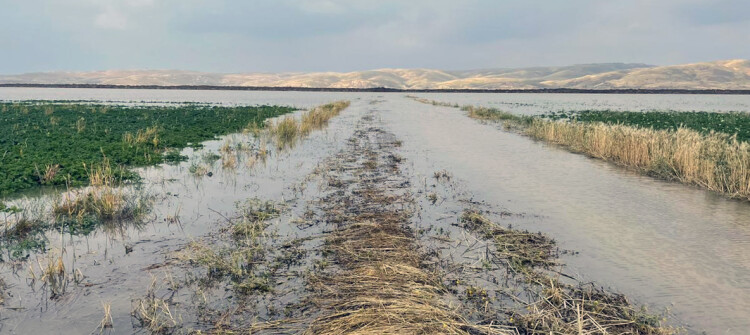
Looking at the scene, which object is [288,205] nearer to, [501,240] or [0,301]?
[501,240]

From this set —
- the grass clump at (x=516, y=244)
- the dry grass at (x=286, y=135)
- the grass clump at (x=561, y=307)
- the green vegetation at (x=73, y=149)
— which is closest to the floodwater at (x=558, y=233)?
the grass clump at (x=516, y=244)

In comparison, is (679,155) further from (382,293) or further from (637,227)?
(382,293)

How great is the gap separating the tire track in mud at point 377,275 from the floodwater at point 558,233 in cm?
226

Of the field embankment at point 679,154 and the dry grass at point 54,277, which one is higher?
the field embankment at point 679,154

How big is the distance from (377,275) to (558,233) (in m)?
4.75

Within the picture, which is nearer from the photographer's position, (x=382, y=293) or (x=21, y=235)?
(x=382, y=293)

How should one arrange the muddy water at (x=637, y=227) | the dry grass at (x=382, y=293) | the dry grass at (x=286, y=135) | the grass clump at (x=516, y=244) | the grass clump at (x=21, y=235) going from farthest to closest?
the dry grass at (x=286, y=135)
the grass clump at (x=21, y=235)
the grass clump at (x=516, y=244)
the muddy water at (x=637, y=227)
the dry grass at (x=382, y=293)

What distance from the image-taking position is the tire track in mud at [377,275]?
5383 mm

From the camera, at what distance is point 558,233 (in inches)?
380

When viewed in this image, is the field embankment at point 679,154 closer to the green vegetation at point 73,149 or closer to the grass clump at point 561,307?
the grass clump at point 561,307

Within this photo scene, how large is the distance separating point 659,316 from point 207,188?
38.2 feet

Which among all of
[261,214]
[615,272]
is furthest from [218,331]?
[615,272]

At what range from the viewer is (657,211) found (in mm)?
11719

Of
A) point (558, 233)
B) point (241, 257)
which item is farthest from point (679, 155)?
point (241, 257)
